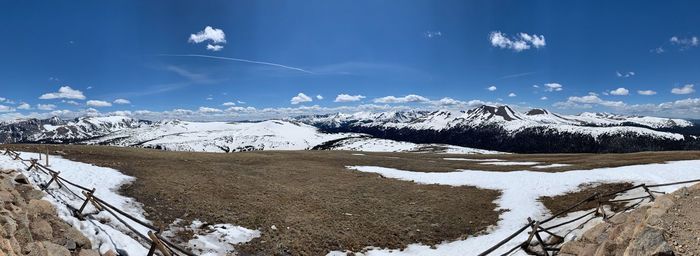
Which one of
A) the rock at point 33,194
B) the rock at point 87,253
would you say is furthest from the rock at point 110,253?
the rock at point 33,194

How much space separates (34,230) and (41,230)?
0.72 feet

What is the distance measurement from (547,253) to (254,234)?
45.7 ft

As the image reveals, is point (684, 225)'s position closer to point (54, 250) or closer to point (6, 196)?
point (54, 250)

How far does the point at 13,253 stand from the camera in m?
10.6

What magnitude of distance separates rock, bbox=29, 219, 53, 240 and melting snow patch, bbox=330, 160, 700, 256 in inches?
523

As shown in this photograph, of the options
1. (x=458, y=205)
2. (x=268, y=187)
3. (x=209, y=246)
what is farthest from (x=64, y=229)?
(x=458, y=205)

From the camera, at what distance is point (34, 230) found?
44.7 feet

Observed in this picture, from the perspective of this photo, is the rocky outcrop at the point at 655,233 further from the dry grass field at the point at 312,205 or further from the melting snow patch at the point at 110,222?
the melting snow patch at the point at 110,222

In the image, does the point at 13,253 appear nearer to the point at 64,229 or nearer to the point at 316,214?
the point at 64,229

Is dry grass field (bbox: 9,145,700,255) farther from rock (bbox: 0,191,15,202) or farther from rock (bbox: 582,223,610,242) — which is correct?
rock (bbox: 582,223,610,242)

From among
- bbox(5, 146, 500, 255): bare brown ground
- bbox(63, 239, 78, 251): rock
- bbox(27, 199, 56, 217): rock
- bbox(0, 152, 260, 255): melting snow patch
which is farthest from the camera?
bbox(5, 146, 500, 255): bare brown ground

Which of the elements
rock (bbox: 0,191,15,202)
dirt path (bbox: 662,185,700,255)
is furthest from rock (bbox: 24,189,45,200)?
dirt path (bbox: 662,185,700,255)

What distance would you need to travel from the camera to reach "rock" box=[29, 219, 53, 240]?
13.4 meters

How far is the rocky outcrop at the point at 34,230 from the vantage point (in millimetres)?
11492
